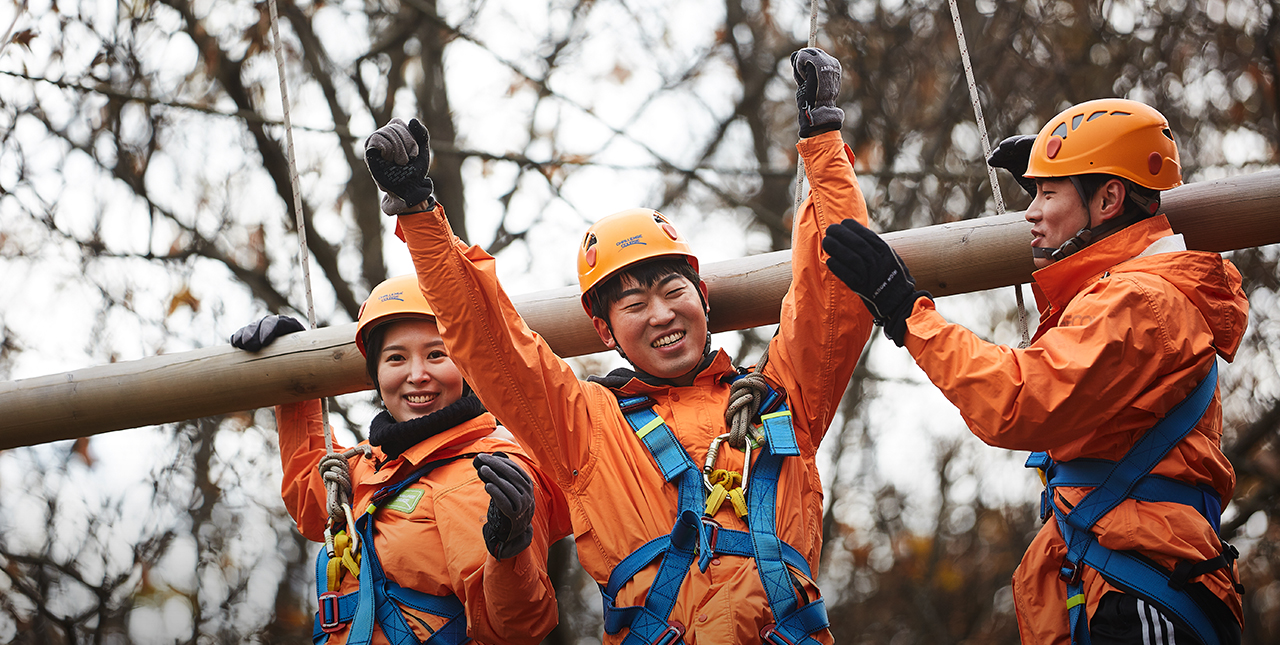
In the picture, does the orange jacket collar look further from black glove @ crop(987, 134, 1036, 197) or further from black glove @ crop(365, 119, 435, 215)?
black glove @ crop(365, 119, 435, 215)

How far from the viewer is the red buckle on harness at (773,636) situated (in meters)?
2.46

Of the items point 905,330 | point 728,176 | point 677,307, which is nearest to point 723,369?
point 677,307

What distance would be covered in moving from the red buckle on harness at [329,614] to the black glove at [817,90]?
78.2 inches

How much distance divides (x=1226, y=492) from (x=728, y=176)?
5.95 m

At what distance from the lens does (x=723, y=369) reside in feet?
9.70

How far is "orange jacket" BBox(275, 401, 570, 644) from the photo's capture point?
2.80m

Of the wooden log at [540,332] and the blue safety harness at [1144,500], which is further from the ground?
the wooden log at [540,332]

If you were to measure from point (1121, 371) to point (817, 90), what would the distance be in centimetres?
103

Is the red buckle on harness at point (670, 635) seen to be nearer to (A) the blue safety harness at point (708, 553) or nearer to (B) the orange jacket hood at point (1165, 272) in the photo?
(A) the blue safety harness at point (708, 553)

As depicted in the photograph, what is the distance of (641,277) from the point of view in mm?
Result: 2998

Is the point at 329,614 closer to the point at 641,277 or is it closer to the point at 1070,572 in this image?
the point at 641,277

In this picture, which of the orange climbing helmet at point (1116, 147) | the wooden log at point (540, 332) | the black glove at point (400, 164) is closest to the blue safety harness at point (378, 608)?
the wooden log at point (540, 332)

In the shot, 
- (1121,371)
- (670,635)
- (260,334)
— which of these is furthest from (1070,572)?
(260,334)

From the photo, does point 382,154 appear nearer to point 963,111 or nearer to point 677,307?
point 677,307
